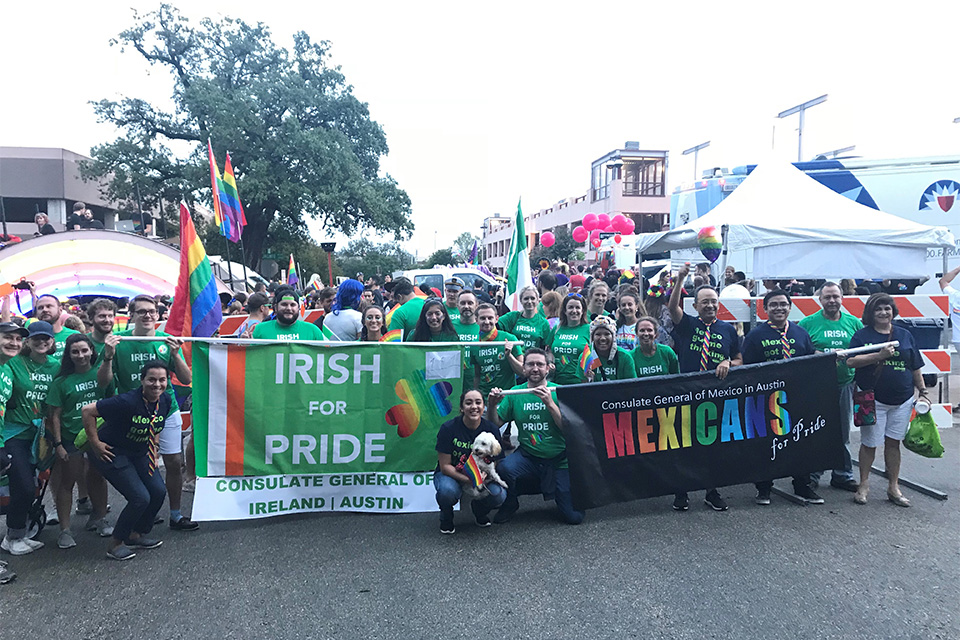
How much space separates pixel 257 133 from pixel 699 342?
26.4 metres

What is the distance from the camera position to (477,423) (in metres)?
5.48

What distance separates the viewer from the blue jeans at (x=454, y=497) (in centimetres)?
536

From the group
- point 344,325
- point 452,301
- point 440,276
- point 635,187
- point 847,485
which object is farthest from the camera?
point 635,187

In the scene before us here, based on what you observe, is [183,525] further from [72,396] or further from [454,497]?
[454,497]

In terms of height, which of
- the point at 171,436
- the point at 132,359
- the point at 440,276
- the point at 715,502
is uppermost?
the point at 440,276

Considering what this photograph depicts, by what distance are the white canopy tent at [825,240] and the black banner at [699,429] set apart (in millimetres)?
3576

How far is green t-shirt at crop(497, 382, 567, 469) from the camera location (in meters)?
5.76

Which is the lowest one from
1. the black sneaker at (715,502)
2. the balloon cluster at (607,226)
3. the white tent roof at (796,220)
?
the black sneaker at (715,502)

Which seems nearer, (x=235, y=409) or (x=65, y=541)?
(x=65, y=541)

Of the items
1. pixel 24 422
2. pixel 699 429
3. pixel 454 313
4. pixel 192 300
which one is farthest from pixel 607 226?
pixel 24 422

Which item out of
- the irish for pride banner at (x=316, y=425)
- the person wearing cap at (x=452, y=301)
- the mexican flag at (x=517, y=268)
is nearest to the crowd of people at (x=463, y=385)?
the irish for pride banner at (x=316, y=425)

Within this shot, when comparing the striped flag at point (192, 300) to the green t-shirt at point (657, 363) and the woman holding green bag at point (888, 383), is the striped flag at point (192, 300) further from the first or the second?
the woman holding green bag at point (888, 383)

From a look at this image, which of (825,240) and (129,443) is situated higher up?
(825,240)

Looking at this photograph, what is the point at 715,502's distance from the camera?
590 cm
